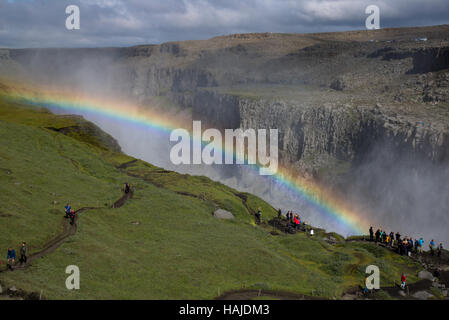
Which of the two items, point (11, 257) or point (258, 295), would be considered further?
point (258, 295)

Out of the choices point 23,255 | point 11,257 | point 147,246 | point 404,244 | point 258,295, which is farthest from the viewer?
point 404,244

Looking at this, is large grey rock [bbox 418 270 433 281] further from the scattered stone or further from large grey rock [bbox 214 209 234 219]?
large grey rock [bbox 214 209 234 219]

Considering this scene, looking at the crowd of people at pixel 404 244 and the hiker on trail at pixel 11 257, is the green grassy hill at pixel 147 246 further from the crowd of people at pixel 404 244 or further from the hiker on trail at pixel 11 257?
the crowd of people at pixel 404 244

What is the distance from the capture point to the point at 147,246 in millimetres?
52750

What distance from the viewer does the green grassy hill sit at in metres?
41.8

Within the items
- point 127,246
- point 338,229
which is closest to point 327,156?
point 338,229

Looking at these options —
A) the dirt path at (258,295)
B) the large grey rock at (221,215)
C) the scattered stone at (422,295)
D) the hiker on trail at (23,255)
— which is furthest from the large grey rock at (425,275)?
the hiker on trail at (23,255)

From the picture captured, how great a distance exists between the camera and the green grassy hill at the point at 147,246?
4175cm

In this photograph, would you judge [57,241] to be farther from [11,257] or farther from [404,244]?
[404,244]

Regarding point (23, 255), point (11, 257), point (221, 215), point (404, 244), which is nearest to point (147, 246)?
point (23, 255)

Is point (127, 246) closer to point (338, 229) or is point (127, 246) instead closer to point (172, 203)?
point (172, 203)

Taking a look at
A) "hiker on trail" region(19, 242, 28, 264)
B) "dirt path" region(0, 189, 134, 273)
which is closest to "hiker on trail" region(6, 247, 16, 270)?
"dirt path" region(0, 189, 134, 273)

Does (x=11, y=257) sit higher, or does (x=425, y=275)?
(x=11, y=257)

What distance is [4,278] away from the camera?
3622 centimetres
